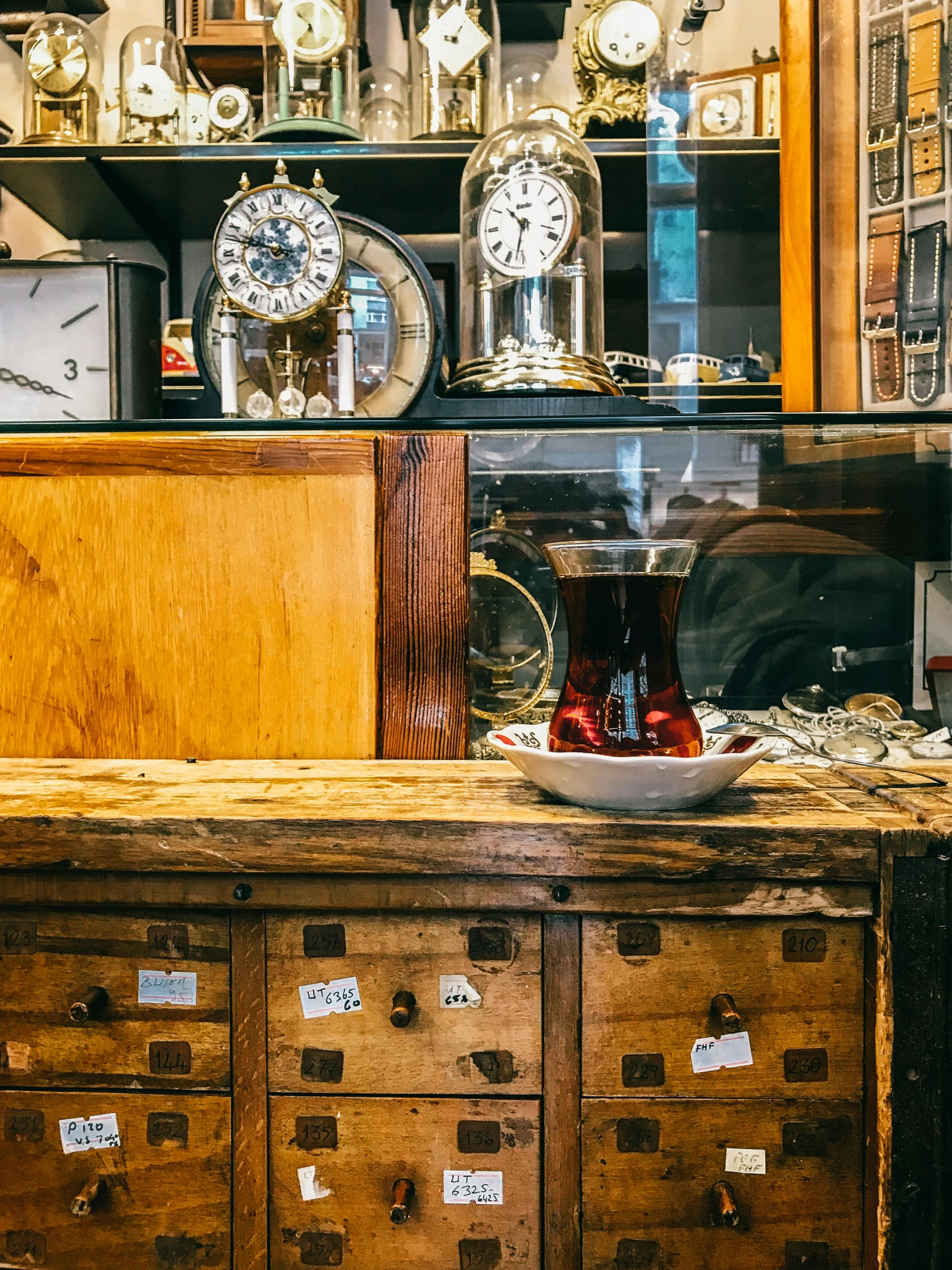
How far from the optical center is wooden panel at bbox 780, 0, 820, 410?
131cm

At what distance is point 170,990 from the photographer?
0.82 m

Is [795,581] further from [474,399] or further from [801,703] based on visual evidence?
[474,399]

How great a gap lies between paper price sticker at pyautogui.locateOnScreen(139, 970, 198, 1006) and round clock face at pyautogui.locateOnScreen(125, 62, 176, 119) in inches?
77.6

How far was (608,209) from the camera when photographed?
2.15 meters

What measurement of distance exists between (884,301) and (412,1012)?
46.8 inches

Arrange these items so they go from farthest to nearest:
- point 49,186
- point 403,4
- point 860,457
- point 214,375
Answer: point 403,4 → point 49,186 → point 214,375 → point 860,457

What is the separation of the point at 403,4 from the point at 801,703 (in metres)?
2.11

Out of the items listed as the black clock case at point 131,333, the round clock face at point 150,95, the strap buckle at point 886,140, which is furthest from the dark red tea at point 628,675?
the round clock face at point 150,95

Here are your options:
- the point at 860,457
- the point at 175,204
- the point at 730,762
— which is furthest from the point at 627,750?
the point at 175,204

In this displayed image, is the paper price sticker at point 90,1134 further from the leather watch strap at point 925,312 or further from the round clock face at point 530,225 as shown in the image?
the leather watch strap at point 925,312

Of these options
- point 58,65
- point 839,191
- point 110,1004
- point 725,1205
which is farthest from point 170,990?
point 58,65

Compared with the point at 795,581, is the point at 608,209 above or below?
above

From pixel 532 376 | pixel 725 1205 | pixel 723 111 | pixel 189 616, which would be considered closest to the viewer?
pixel 725 1205

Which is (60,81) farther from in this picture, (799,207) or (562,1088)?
(562,1088)
